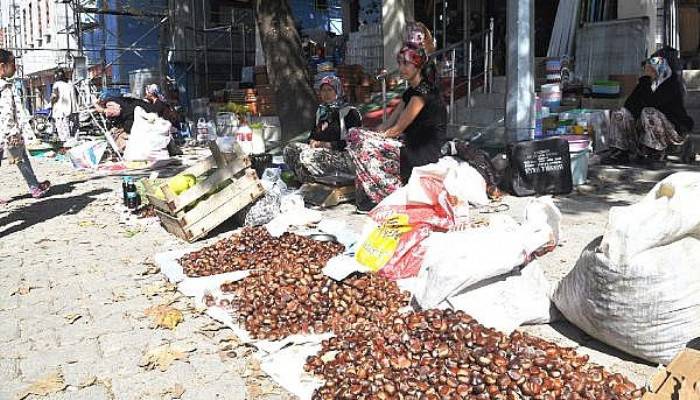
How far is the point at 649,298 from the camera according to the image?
9.30ft

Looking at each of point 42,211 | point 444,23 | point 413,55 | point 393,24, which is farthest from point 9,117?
point 444,23

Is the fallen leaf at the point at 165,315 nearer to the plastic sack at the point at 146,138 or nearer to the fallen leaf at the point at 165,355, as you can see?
the fallen leaf at the point at 165,355

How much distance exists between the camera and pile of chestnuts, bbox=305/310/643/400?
255cm

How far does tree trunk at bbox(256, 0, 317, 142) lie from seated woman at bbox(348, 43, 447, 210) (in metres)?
2.78

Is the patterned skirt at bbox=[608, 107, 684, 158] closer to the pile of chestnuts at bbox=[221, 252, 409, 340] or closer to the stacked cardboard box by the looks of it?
the pile of chestnuts at bbox=[221, 252, 409, 340]

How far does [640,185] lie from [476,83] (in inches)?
209

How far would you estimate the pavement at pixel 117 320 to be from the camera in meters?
3.16

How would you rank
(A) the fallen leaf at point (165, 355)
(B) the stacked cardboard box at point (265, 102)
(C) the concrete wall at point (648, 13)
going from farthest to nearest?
(B) the stacked cardboard box at point (265, 102), (C) the concrete wall at point (648, 13), (A) the fallen leaf at point (165, 355)

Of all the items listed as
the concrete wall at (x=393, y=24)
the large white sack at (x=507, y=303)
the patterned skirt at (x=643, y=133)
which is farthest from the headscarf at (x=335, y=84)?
the concrete wall at (x=393, y=24)

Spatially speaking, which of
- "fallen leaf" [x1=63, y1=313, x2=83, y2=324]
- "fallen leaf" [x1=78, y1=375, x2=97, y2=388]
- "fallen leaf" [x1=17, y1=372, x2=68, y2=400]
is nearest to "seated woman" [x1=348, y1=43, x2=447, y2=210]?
"fallen leaf" [x1=63, y1=313, x2=83, y2=324]

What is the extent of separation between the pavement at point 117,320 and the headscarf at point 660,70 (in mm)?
1388

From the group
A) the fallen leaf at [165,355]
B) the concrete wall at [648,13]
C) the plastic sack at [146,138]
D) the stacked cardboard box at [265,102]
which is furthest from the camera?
the stacked cardboard box at [265,102]

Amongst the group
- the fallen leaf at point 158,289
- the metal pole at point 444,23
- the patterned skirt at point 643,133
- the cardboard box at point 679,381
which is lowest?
the fallen leaf at point 158,289

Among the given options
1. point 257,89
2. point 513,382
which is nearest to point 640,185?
point 513,382
